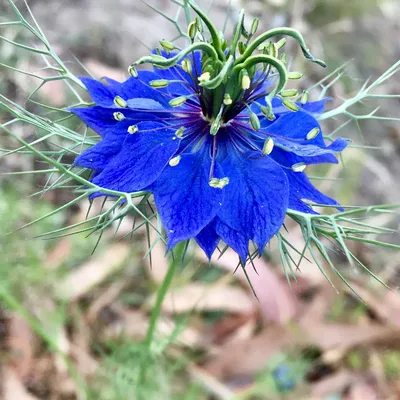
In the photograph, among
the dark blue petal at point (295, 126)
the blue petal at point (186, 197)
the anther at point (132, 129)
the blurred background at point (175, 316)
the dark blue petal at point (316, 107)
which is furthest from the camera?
the blurred background at point (175, 316)

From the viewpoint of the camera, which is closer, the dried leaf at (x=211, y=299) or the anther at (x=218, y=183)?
the anther at (x=218, y=183)

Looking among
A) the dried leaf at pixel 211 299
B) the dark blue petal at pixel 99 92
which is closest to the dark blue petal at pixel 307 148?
the dark blue petal at pixel 99 92

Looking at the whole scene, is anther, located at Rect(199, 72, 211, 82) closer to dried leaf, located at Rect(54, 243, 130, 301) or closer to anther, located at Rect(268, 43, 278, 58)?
anther, located at Rect(268, 43, 278, 58)

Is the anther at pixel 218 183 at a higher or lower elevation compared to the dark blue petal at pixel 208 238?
higher

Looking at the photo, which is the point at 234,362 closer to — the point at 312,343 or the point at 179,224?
the point at 312,343

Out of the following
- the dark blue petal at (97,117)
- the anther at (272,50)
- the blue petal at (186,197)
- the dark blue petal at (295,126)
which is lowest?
the blue petal at (186,197)

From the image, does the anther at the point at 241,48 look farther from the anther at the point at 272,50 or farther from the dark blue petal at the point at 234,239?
the dark blue petal at the point at 234,239

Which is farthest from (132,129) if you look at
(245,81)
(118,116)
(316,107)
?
(316,107)
